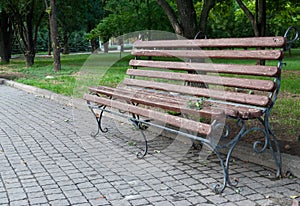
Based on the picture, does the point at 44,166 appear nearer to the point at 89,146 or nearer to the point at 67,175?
the point at 67,175

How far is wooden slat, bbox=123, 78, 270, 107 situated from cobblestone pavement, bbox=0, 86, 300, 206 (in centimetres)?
69

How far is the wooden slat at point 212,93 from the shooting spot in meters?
3.98

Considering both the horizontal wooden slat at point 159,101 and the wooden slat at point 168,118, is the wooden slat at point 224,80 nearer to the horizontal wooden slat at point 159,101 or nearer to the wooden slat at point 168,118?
the horizontal wooden slat at point 159,101

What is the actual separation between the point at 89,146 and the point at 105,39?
19.1m

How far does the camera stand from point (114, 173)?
4.30 metres

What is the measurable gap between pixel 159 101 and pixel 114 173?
2.97 ft

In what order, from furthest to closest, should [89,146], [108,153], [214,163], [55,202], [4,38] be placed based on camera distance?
[4,38]
[89,146]
[108,153]
[214,163]
[55,202]

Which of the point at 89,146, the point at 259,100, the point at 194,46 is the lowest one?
the point at 89,146

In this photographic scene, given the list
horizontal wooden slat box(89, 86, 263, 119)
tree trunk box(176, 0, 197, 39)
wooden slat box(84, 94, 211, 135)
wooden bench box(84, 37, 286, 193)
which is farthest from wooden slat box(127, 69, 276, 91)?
tree trunk box(176, 0, 197, 39)

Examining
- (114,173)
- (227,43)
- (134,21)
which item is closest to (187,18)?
(227,43)

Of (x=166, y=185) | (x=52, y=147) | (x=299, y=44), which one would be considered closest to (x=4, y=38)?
(x=52, y=147)

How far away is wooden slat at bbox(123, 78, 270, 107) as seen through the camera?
13.1 feet

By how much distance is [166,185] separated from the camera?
3.93 meters

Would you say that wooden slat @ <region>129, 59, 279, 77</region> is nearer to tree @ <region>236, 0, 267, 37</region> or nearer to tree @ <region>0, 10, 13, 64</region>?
tree @ <region>236, 0, 267, 37</region>
